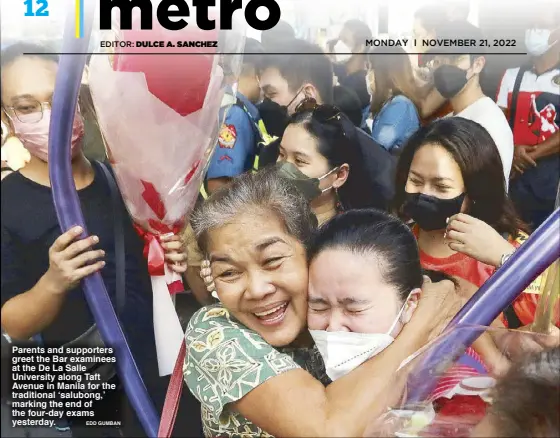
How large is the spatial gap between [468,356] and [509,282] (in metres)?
0.26

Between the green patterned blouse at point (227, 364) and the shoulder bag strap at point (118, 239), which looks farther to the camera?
the shoulder bag strap at point (118, 239)

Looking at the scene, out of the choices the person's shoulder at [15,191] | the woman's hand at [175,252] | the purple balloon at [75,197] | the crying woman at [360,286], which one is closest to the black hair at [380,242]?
the crying woman at [360,286]

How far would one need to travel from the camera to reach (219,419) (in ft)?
5.98

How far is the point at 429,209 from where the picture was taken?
183 cm

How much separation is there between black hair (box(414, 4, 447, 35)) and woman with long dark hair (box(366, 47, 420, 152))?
92mm

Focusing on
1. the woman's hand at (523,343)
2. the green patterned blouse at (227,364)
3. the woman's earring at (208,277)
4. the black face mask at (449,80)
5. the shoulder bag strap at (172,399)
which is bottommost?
the shoulder bag strap at (172,399)

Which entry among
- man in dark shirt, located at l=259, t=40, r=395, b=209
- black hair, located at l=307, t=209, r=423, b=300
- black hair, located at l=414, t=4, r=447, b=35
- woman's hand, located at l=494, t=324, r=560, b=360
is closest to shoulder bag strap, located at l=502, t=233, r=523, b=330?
woman's hand, located at l=494, t=324, r=560, b=360

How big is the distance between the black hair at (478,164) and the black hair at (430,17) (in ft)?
0.79

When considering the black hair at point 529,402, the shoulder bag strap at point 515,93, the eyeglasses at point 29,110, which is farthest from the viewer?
the eyeglasses at point 29,110

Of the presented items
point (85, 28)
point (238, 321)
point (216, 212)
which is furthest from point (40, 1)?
point (238, 321)

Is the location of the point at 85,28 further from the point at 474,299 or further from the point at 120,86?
the point at 474,299

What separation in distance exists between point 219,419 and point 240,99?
840 millimetres

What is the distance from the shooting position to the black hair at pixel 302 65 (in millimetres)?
1819

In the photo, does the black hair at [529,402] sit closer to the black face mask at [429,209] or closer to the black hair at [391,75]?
the black face mask at [429,209]
